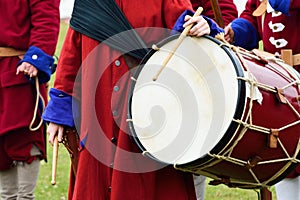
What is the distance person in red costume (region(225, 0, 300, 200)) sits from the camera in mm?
4871

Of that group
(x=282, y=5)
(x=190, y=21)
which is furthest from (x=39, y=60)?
(x=190, y=21)

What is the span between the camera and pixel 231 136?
13.0ft

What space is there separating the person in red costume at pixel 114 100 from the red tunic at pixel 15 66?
55.3 inches

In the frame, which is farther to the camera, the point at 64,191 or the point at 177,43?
the point at 64,191

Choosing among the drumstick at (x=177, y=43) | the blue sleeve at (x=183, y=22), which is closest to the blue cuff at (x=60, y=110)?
the drumstick at (x=177, y=43)

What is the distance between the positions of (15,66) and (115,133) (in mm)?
1714

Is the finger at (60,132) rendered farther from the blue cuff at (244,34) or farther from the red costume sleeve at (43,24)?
the red costume sleeve at (43,24)

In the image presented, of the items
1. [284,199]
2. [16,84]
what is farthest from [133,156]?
[16,84]

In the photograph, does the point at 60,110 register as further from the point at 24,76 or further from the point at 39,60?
the point at 24,76

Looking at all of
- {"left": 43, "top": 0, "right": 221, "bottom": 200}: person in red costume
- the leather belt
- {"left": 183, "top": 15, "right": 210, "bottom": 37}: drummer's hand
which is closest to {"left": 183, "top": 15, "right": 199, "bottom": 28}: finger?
{"left": 183, "top": 15, "right": 210, "bottom": 37}: drummer's hand

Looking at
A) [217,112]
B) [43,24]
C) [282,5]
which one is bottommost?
[217,112]

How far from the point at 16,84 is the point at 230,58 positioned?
230 cm

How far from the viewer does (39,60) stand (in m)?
5.86

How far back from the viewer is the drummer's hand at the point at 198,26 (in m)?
4.11
